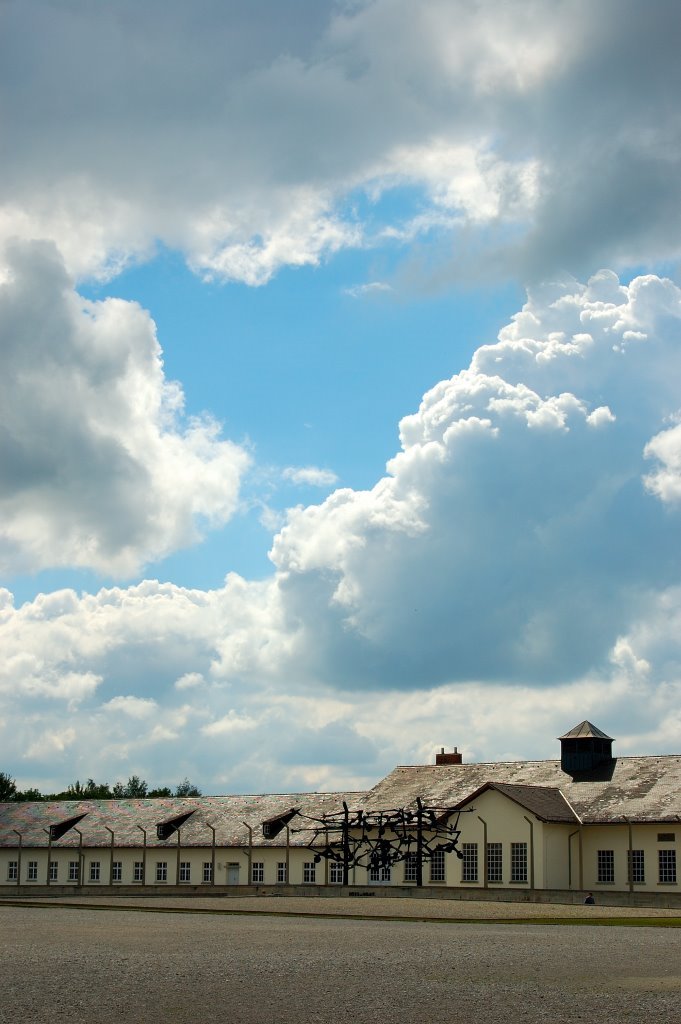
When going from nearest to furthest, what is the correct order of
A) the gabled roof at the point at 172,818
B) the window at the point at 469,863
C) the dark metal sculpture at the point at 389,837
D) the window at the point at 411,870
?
the dark metal sculpture at the point at 389,837 → the window at the point at 469,863 → the window at the point at 411,870 → the gabled roof at the point at 172,818

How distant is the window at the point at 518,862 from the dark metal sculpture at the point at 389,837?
2.41m

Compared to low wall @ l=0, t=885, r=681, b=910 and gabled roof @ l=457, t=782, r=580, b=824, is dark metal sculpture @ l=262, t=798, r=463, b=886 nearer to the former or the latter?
gabled roof @ l=457, t=782, r=580, b=824

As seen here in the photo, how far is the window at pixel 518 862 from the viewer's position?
55.3 meters

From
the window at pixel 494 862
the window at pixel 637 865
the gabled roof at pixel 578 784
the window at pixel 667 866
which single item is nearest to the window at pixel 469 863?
the window at pixel 494 862

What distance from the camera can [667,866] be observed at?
176ft

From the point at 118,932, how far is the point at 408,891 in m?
20.9

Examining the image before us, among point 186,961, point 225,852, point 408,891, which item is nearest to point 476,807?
point 408,891

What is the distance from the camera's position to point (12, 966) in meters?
19.0

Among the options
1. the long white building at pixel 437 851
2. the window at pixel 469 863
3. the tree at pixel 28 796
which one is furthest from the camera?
the tree at pixel 28 796

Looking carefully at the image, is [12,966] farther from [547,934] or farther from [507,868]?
[507,868]

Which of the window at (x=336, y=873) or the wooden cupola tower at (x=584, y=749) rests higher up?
the wooden cupola tower at (x=584, y=749)

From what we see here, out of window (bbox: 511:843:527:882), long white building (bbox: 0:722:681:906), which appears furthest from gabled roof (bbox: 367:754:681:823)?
window (bbox: 511:843:527:882)

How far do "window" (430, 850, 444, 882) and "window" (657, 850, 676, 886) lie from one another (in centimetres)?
968

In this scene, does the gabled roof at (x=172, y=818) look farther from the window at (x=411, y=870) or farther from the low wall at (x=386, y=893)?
the low wall at (x=386, y=893)
